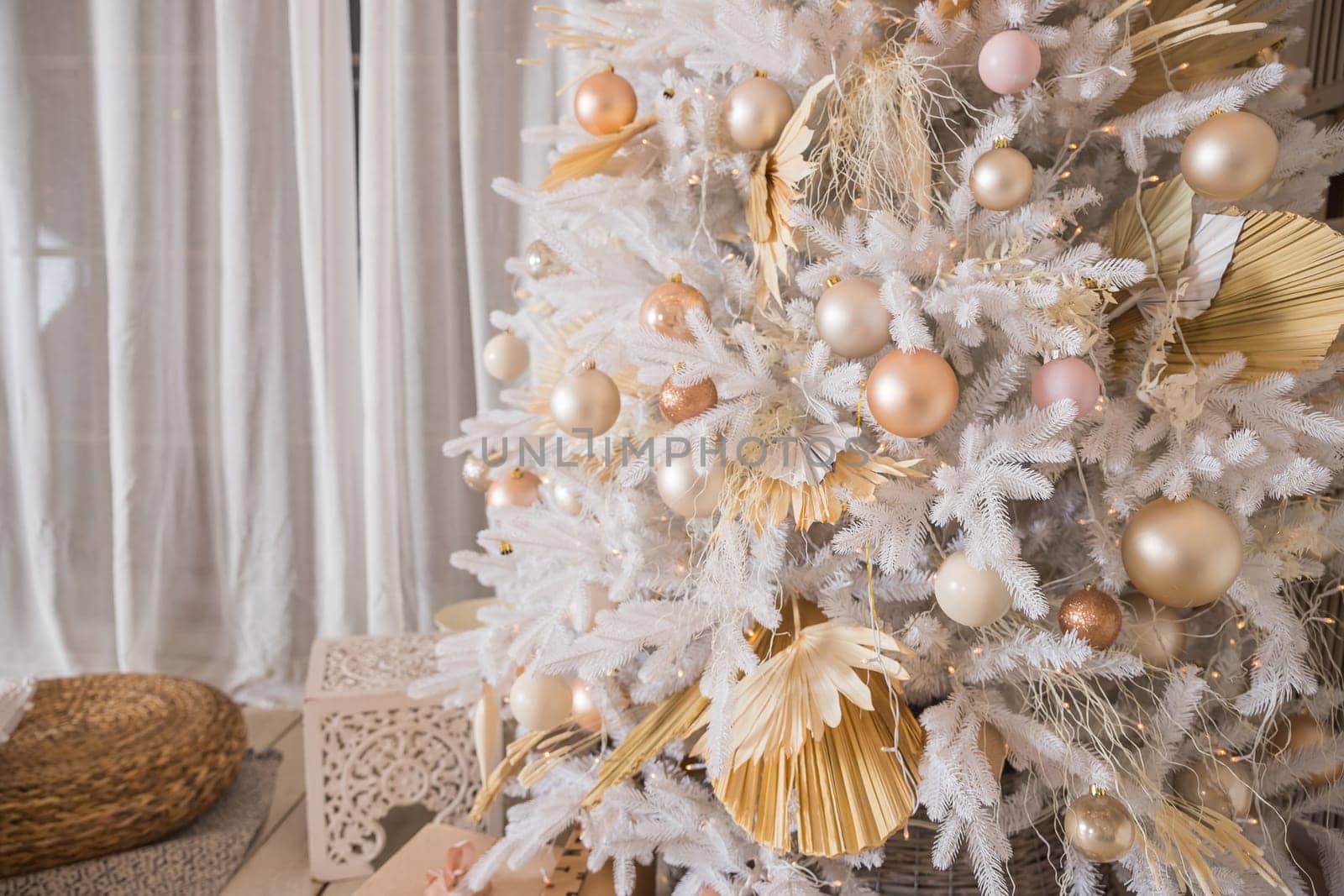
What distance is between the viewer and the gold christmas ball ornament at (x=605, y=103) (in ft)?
2.83

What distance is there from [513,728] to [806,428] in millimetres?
885

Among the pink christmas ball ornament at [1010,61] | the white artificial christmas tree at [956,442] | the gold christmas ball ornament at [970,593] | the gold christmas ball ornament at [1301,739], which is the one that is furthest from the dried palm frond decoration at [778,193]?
the gold christmas ball ornament at [1301,739]

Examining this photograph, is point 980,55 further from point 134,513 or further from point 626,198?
point 134,513

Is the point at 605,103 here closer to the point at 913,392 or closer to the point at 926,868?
the point at 913,392

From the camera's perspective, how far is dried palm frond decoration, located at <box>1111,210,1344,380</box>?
0.69 meters

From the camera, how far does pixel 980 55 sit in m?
0.72

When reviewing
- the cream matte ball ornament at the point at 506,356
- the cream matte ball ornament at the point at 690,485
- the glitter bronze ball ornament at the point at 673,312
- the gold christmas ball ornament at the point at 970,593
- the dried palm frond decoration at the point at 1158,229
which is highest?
the dried palm frond decoration at the point at 1158,229

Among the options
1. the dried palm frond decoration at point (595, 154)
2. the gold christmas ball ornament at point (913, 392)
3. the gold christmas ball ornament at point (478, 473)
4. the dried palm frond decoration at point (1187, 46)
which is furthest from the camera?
the gold christmas ball ornament at point (478, 473)

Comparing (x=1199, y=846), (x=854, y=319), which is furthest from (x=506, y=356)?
(x=1199, y=846)

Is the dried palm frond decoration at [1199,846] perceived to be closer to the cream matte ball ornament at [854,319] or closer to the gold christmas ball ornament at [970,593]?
the gold christmas ball ornament at [970,593]

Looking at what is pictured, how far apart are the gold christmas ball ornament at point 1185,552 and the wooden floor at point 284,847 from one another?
3.37 feet

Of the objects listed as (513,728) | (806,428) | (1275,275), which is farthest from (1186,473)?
(513,728)

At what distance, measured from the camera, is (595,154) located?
0.86 metres

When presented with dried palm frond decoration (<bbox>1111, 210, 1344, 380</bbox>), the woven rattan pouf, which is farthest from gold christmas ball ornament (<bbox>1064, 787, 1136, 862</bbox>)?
the woven rattan pouf
